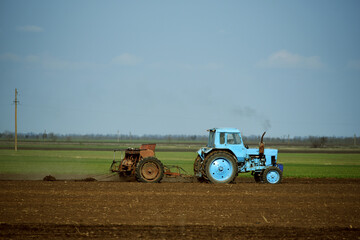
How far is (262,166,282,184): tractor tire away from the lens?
19.2 metres

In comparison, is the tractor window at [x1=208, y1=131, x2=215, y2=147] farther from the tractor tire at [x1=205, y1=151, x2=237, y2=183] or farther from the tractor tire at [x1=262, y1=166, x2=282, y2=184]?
the tractor tire at [x1=262, y1=166, x2=282, y2=184]

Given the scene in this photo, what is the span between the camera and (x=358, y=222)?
11.8m

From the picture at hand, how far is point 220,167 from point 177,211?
19.3 feet

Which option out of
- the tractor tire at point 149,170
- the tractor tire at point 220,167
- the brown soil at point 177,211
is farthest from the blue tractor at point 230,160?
the tractor tire at point 149,170

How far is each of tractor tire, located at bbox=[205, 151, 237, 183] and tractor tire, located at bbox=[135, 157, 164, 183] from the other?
82.6 inches

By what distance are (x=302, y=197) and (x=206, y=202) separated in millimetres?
3668

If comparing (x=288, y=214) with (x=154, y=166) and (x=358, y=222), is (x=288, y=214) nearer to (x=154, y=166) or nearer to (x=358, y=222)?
(x=358, y=222)

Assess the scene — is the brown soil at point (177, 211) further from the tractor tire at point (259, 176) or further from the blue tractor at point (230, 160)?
the tractor tire at point (259, 176)

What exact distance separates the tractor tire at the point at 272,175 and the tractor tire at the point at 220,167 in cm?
162

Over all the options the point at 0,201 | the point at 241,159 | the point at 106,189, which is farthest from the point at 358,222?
the point at 0,201

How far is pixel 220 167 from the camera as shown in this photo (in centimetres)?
1842

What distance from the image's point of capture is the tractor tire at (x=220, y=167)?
1828cm

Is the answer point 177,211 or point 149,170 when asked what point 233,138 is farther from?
point 177,211

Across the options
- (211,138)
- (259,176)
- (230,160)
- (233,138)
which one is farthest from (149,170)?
(259,176)
